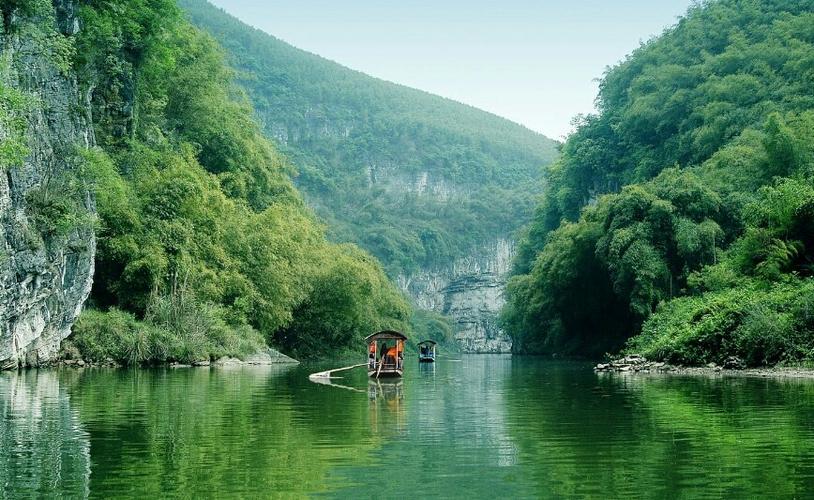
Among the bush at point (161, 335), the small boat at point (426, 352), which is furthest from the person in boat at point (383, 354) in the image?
the small boat at point (426, 352)

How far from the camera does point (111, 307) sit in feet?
149

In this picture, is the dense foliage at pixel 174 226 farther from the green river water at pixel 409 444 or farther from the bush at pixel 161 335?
the green river water at pixel 409 444

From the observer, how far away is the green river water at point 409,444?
960 cm

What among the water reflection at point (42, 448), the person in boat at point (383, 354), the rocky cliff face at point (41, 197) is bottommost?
the water reflection at point (42, 448)

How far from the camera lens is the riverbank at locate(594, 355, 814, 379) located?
3052 cm

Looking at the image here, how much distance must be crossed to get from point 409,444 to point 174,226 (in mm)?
38864

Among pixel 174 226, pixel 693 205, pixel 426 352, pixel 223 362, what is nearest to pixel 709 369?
pixel 693 205

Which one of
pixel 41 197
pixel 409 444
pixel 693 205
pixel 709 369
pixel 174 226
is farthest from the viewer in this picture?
pixel 693 205

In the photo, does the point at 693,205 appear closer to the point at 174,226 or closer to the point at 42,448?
the point at 174,226

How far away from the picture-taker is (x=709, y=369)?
113 feet

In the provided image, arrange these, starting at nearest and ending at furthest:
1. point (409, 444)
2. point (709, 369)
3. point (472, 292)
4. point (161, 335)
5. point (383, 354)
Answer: point (409, 444), point (709, 369), point (383, 354), point (161, 335), point (472, 292)

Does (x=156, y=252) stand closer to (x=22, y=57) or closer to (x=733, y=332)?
(x=22, y=57)

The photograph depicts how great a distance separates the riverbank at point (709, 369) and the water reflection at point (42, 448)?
2230cm

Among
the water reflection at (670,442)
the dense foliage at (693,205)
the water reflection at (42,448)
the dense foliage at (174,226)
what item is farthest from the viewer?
the dense foliage at (174,226)
